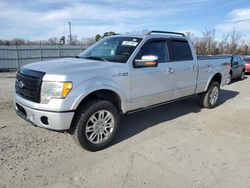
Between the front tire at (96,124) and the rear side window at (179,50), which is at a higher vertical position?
the rear side window at (179,50)

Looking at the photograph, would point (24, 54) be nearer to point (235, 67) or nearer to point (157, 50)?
point (235, 67)

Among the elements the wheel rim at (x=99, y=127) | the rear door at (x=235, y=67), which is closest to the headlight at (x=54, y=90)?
the wheel rim at (x=99, y=127)

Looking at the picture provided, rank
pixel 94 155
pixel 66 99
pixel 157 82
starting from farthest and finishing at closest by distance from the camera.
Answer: pixel 157 82, pixel 94 155, pixel 66 99

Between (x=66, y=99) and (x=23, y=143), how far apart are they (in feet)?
4.70

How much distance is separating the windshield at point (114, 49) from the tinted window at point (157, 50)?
192 millimetres

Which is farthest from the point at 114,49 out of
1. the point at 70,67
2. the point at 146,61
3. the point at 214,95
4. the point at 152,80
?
the point at 214,95

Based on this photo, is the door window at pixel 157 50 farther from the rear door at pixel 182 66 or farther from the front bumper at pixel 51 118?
the front bumper at pixel 51 118

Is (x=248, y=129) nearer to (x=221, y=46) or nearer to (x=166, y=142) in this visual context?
(x=166, y=142)

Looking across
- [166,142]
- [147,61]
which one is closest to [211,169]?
[166,142]

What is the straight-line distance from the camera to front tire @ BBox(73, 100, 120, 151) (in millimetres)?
3779

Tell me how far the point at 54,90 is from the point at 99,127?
104 cm

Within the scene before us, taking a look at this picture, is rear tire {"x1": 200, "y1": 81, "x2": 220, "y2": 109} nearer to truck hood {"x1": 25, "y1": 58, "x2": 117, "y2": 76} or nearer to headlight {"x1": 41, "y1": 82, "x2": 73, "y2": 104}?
truck hood {"x1": 25, "y1": 58, "x2": 117, "y2": 76}

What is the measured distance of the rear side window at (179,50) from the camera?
5332mm

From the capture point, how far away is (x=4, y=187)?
3.03 metres
